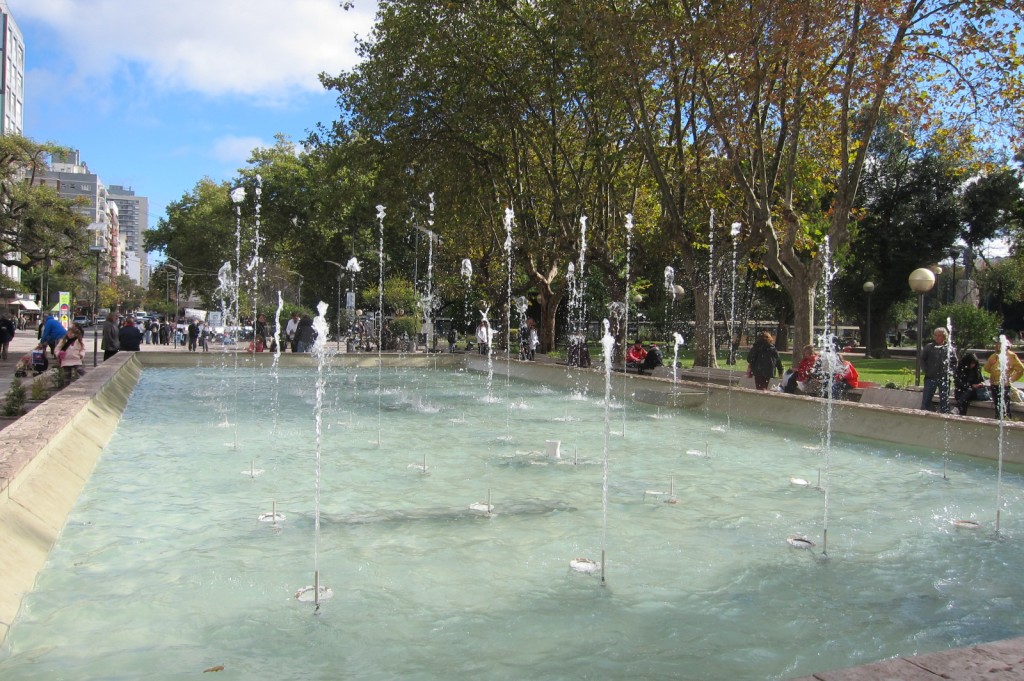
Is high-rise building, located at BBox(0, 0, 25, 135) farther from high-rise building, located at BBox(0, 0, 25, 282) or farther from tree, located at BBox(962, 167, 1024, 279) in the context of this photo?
tree, located at BBox(962, 167, 1024, 279)

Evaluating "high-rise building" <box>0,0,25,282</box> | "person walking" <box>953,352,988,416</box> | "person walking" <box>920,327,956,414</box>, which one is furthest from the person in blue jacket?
"high-rise building" <box>0,0,25,282</box>

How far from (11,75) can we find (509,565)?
100384mm

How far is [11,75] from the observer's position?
86500 millimetres

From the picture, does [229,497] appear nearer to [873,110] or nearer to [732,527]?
[732,527]

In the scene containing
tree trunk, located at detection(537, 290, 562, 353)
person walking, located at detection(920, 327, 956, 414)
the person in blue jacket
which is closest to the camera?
person walking, located at detection(920, 327, 956, 414)

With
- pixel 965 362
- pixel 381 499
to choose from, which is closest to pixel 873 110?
pixel 965 362

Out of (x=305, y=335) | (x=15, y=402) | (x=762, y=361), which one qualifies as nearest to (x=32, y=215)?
(x=305, y=335)

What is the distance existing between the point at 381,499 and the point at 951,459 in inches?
240

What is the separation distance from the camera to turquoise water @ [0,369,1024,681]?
3.81 m

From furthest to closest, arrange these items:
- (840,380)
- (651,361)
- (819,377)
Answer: (651,361) → (819,377) → (840,380)

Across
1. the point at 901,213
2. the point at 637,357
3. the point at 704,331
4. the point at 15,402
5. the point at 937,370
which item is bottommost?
the point at 15,402

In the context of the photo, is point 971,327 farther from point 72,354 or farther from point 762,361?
Result: point 72,354

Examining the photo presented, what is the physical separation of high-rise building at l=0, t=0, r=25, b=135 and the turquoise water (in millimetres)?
87999

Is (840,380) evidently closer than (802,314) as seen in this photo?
Yes
